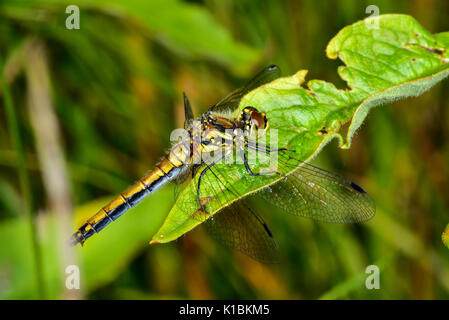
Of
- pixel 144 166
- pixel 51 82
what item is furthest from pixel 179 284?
pixel 51 82

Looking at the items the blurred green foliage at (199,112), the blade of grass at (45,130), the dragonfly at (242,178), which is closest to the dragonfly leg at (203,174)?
the dragonfly at (242,178)

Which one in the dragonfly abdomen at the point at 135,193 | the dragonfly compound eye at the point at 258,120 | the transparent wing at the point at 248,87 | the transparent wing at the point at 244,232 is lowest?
the transparent wing at the point at 244,232

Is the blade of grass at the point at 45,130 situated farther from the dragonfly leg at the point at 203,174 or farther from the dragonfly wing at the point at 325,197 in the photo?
the dragonfly wing at the point at 325,197

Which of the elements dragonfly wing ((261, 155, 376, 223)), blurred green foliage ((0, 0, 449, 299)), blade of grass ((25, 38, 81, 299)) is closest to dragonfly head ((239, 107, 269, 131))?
dragonfly wing ((261, 155, 376, 223))

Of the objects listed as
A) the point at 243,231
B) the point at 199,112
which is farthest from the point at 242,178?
the point at 199,112

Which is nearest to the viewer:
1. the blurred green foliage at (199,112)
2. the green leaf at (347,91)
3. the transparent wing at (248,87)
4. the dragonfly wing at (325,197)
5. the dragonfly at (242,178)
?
the green leaf at (347,91)

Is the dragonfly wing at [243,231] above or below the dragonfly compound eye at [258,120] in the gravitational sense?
below

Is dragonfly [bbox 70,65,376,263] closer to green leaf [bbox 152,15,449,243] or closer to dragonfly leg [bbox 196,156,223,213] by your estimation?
dragonfly leg [bbox 196,156,223,213]
